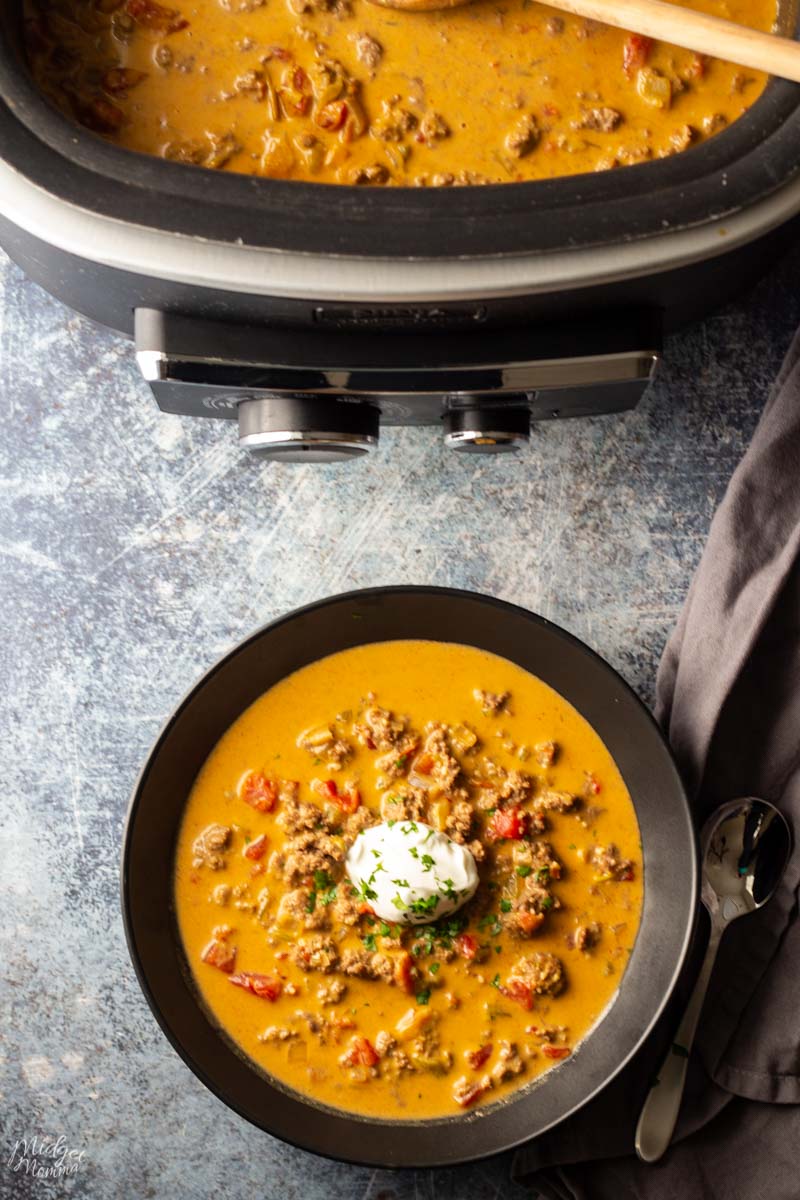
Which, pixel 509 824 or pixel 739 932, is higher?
pixel 509 824

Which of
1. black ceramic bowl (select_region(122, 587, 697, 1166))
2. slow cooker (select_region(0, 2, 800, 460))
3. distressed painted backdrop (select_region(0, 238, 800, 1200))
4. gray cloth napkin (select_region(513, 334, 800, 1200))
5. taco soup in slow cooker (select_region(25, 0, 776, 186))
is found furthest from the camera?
distressed painted backdrop (select_region(0, 238, 800, 1200))

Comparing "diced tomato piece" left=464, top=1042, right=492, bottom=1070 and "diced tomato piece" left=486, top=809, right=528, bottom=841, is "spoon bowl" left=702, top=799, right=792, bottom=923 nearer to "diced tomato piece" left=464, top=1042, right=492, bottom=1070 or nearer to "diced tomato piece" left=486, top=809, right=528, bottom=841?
"diced tomato piece" left=486, top=809, right=528, bottom=841

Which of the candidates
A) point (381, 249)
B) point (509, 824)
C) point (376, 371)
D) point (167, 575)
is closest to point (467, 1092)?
point (509, 824)

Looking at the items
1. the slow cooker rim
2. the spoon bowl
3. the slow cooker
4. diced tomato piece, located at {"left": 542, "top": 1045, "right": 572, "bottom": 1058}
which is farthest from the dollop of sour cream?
the slow cooker rim

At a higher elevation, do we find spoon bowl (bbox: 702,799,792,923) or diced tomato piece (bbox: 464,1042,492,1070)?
spoon bowl (bbox: 702,799,792,923)

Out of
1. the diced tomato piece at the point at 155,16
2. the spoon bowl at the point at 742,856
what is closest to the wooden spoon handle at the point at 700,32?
the diced tomato piece at the point at 155,16

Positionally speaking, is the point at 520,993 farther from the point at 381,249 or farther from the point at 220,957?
the point at 381,249
